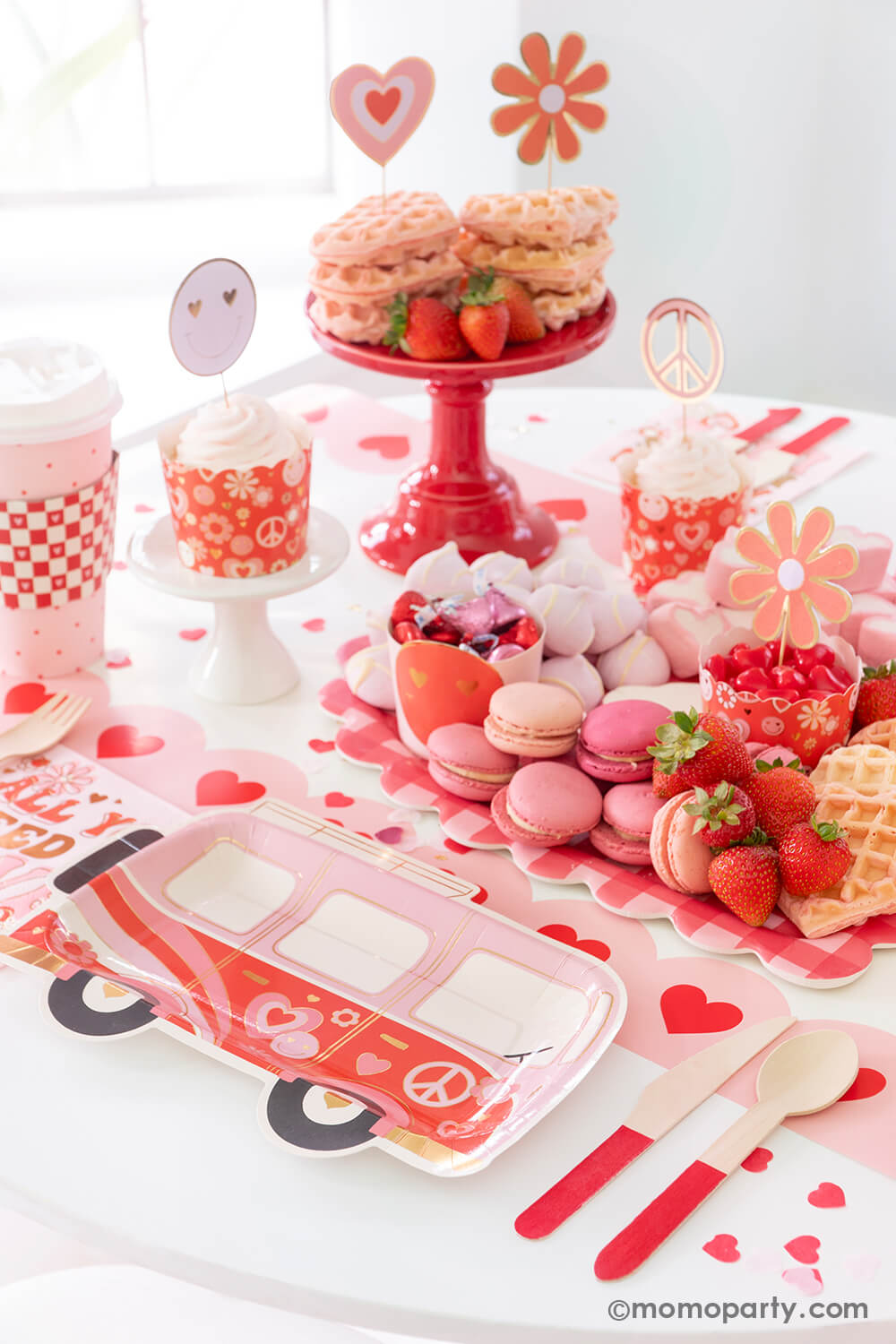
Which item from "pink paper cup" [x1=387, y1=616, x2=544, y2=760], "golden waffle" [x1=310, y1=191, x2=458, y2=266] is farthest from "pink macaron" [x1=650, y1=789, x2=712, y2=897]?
"golden waffle" [x1=310, y1=191, x2=458, y2=266]

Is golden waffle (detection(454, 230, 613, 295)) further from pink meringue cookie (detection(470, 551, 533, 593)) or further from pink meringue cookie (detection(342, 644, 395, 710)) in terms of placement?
pink meringue cookie (detection(342, 644, 395, 710))

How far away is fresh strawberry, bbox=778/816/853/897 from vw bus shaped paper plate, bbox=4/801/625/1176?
188 mm

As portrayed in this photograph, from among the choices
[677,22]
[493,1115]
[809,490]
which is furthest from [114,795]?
[677,22]

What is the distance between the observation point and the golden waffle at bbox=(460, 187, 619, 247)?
1.71m

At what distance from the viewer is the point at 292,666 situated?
163cm

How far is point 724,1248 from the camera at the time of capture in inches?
37.6

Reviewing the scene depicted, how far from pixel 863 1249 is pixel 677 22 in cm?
282

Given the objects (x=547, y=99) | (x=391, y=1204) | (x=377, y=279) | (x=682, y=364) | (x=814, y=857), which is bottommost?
(x=391, y=1204)

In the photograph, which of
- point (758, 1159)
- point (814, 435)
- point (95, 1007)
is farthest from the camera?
point (814, 435)

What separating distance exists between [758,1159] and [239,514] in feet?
2.70

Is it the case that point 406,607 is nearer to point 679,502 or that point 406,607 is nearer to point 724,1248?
point 679,502

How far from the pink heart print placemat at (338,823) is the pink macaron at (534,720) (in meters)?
0.10
